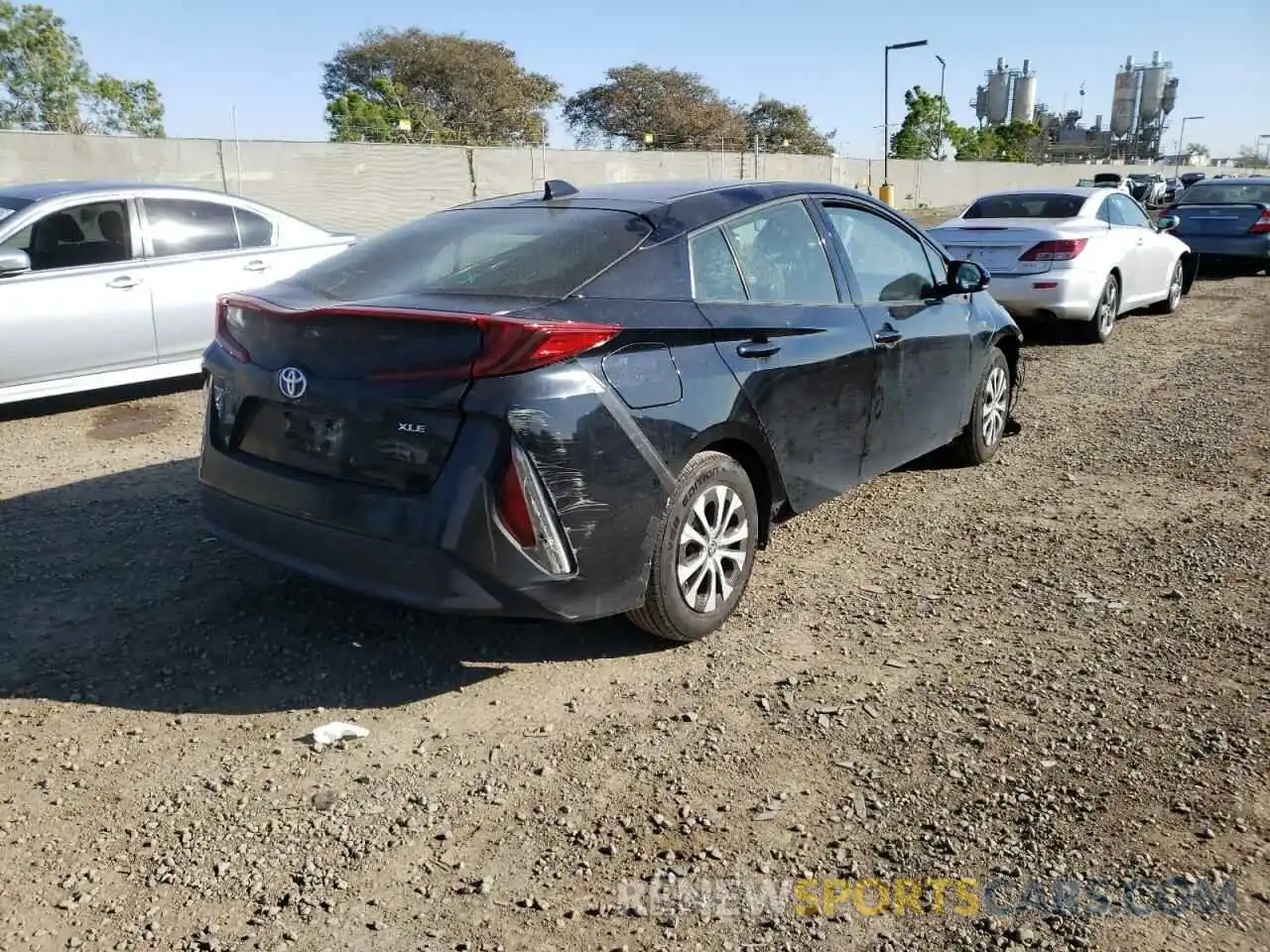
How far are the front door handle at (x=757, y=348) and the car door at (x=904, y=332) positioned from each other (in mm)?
810

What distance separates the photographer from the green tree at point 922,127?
66938mm

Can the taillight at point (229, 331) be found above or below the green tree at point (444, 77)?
below

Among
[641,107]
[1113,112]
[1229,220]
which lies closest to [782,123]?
[641,107]

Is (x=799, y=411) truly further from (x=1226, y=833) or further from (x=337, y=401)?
(x=1226, y=833)

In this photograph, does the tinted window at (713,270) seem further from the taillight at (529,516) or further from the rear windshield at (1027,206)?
the rear windshield at (1027,206)

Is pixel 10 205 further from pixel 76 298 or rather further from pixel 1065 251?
pixel 1065 251

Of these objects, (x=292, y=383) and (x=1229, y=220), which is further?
(x=1229, y=220)

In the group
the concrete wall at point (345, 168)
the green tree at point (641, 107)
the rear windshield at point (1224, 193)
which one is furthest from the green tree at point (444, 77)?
the rear windshield at point (1224, 193)

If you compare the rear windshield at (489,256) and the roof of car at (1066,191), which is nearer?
the rear windshield at (489,256)

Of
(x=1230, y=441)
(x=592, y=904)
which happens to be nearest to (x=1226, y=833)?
(x=592, y=904)

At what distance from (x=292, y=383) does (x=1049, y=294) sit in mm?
8190

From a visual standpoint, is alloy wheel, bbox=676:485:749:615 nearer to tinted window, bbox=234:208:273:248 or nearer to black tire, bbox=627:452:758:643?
black tire, bbox=627:452:758:643

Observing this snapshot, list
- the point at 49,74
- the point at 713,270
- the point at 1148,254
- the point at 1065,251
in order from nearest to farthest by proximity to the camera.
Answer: the point at 713,270 < the point at 1065,251 < the point at 1148,254 < the point at 49,74

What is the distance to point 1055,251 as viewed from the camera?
984 cm
